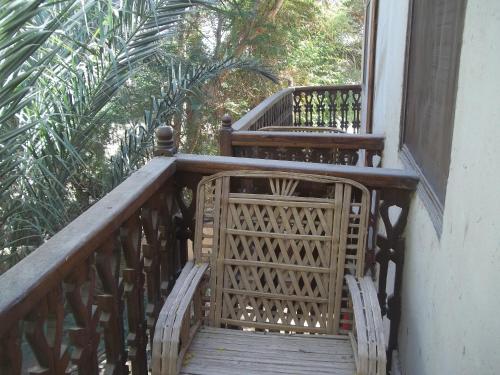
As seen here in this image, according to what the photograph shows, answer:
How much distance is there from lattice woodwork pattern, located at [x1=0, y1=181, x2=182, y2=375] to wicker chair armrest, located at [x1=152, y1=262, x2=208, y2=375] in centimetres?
14

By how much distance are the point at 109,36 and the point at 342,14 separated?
13517 millimetres

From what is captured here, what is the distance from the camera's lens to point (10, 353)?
1.04 metres

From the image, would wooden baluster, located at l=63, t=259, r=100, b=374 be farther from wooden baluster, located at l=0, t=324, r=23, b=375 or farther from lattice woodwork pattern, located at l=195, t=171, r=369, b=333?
lattice woodwork pattern, located at l=195, t=171, r=369, b=333

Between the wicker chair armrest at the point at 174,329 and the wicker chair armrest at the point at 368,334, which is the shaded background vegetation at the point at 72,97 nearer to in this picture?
the wicker chair armrest at the point at 174,329

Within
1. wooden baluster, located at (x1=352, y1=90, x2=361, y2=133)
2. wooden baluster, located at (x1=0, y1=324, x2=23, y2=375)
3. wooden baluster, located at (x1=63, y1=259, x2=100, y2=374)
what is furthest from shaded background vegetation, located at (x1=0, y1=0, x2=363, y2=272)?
wooden baluster, located at (x1=352, y1=90, x2=361, y2=133)

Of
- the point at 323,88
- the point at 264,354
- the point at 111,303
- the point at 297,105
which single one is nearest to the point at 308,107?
the point at 297,105

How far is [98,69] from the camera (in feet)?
11.2

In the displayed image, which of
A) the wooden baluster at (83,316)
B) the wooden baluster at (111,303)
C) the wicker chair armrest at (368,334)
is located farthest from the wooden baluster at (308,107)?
the wooden baluster at (83,316)

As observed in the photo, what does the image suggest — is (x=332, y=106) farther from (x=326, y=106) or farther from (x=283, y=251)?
(x=283, y=251)

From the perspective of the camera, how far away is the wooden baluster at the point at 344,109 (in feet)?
25.3

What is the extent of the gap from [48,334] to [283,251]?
1.07 meters

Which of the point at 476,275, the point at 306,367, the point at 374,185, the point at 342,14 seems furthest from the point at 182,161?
the point at 342,14

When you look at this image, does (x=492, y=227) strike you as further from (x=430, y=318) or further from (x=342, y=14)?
(x=342, y=14)

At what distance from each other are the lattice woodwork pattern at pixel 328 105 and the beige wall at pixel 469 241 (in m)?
5.82
